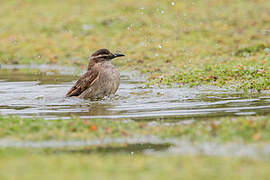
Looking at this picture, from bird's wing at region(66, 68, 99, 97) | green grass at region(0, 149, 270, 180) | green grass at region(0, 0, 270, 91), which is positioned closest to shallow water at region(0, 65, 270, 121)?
bird's wing at region(66, 68, 99, 97)

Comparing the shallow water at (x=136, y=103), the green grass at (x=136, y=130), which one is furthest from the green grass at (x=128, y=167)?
the shallow water at (x=136, y=103)

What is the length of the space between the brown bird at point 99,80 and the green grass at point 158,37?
250 centimetres

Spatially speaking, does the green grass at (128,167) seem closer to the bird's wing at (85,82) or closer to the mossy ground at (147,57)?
the mossy ground at (147,57)


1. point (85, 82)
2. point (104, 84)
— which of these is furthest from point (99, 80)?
point (85, 82)

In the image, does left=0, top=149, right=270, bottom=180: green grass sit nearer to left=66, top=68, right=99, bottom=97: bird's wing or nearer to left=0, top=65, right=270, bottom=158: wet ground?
left=0, top=65, right=270, bottom=158: wet ground

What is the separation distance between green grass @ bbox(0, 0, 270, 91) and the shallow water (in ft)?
3.73

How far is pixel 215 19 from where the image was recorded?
27.8 m

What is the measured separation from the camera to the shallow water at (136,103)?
11547 millimetres

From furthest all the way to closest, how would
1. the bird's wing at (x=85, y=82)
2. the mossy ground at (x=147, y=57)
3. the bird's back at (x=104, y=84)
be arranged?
1. the bird's wing at (x=85, y=82)
2. the bird's back at (x=104, y=84)
3. the mossy ground at (x=147, y=57)

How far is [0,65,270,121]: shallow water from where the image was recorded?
455 inches

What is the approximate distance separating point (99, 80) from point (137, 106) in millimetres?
2186

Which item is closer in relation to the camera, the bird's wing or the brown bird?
the brown bird

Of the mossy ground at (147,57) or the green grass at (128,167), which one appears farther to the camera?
the mossy ground at (147,57)

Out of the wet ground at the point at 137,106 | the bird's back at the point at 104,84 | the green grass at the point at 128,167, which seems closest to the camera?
the green grass at the point at 128,167
